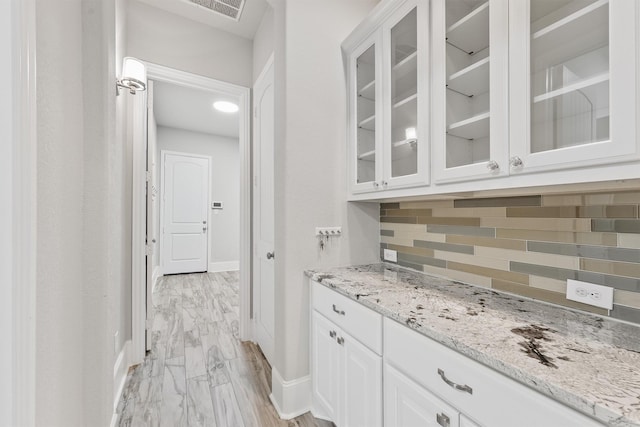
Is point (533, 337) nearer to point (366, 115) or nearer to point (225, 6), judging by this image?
point (366, 115)

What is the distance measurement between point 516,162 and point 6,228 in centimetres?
140

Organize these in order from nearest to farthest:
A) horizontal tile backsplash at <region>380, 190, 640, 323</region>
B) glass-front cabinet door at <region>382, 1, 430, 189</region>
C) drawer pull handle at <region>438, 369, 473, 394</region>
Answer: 1. drawer pull handle at <region>438, 369, 473, 394</region>
2. horizontal tile backsplash at <region>380, 190, 640, 323</region>
3. glass-front cabinet door at <region>382, 1, 430, 189</region>

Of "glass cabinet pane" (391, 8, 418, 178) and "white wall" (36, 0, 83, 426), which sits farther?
"glass cabinet pane" (391, 8, 418, 178)

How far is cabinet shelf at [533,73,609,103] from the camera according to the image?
0.79 m

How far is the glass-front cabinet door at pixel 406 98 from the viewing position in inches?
51.6

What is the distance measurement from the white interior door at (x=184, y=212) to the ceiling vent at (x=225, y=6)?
3512 mm

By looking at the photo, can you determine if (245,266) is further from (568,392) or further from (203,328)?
(568,392)

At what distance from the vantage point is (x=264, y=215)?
2.34m

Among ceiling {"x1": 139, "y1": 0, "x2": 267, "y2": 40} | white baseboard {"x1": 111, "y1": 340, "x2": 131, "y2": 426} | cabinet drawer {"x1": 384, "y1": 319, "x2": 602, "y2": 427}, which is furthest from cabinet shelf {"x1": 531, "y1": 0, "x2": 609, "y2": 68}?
white baseboard {"x1": 111, "y1": 340, "x2": 131, "y2": 426}

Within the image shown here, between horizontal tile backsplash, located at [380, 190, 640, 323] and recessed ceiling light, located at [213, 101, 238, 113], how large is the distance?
3367mm

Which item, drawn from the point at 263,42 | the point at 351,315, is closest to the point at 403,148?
the point at 351,315

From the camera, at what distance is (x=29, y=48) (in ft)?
1.94

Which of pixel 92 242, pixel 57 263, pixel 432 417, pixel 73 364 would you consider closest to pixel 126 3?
pixel 92 242

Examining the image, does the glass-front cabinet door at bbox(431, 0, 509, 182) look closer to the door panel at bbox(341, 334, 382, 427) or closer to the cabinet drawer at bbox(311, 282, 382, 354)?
the cabinet drawer at bbox(311, 282, 382, 354)
